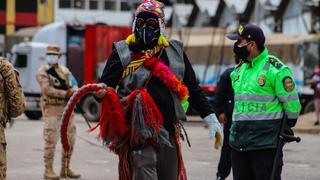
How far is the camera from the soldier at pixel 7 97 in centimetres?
685

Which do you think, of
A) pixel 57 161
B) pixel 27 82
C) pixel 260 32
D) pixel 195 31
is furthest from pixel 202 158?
pixel 195 31

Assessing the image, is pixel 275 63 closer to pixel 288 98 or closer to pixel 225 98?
pixel 288 98

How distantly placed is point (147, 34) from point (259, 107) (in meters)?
1.24

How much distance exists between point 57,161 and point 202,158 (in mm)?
2560

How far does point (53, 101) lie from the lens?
11258 millimetres

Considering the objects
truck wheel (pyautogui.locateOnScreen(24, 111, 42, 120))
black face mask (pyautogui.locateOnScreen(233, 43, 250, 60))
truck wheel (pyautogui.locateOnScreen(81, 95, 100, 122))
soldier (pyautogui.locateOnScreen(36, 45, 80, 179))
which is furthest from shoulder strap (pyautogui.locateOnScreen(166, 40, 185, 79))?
truck wheel (pyautogui.locateOnScreen(24, 111, 42, 120))

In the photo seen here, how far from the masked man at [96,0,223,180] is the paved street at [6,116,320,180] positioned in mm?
4224

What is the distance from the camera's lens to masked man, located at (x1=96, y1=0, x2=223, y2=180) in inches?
236

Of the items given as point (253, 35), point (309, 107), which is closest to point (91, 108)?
point (309, 107)

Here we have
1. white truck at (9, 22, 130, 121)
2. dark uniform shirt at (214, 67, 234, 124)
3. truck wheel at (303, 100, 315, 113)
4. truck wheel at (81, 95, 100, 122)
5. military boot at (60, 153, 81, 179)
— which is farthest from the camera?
white truck at (9, 22, 130, 121)

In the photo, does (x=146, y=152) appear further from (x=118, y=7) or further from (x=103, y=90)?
(x=118, y=7)

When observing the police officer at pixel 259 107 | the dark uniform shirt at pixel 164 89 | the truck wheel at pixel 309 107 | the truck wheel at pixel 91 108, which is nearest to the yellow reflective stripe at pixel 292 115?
the police officer at pixel 259 107

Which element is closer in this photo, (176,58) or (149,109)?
(149,109)

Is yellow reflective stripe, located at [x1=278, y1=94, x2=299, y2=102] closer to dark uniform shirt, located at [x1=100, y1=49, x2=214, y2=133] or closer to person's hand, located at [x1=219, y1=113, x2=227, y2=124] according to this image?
dark uniform shirt, located at [x1=100, y1=49, x2=214, y2=133]
